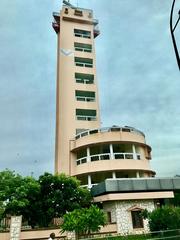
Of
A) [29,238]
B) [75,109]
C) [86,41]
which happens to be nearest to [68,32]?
[86,41]

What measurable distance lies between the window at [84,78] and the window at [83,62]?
164 cm

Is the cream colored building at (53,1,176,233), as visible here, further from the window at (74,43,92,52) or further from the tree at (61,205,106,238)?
the tree at (61,205,106,238)

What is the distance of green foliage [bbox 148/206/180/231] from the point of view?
18719 mm

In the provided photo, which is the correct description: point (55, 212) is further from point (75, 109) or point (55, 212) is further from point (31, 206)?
point (75, 109)

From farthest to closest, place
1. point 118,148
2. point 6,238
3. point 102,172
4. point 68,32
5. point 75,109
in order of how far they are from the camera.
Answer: point 68,32 < point 75,109 < point 118,148 < point 102,172 < point 6,238

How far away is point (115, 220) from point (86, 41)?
28685 mm

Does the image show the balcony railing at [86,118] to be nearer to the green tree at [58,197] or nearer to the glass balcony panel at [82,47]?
the glass balcony panel at [82,47]

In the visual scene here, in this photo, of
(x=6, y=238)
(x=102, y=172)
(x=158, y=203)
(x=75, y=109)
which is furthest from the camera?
(x=75, y=109)

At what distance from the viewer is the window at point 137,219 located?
961 inches

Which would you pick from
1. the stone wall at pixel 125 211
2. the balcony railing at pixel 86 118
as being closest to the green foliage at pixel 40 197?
the stone wall at pixel 125 211

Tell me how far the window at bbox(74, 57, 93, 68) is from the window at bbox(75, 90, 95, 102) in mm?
4470

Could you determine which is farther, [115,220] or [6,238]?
[115,220]

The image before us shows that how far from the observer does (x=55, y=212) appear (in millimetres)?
25156

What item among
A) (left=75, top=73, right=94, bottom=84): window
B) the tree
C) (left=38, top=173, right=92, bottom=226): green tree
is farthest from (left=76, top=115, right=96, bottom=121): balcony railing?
the tree
